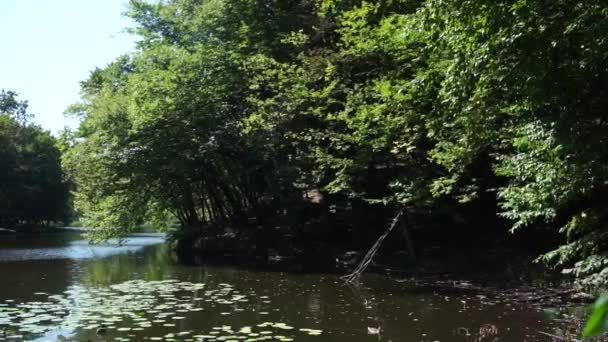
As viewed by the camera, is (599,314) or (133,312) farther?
(133,312)

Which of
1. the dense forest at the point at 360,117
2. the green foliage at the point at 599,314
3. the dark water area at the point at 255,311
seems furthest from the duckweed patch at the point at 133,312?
the green foliage at the point at 599,314

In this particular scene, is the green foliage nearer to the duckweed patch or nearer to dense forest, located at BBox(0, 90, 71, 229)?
the duckweed patch

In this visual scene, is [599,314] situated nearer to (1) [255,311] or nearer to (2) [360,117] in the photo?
(1) [255,311]

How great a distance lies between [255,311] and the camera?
13.1 metres

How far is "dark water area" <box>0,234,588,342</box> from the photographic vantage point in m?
10.6

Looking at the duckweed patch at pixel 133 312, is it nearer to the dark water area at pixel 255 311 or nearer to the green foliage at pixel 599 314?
the dark water area at pixel 255 311

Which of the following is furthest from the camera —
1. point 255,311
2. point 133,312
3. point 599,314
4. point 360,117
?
point 360,117

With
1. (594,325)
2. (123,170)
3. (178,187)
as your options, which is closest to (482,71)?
(594,325)

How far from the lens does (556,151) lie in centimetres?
1022

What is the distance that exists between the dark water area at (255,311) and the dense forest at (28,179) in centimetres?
4882

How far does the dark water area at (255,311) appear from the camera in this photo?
10609mm

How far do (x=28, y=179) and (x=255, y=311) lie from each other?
62.6 m

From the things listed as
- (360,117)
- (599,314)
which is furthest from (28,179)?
(599,314)

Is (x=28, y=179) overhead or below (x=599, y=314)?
overhead
